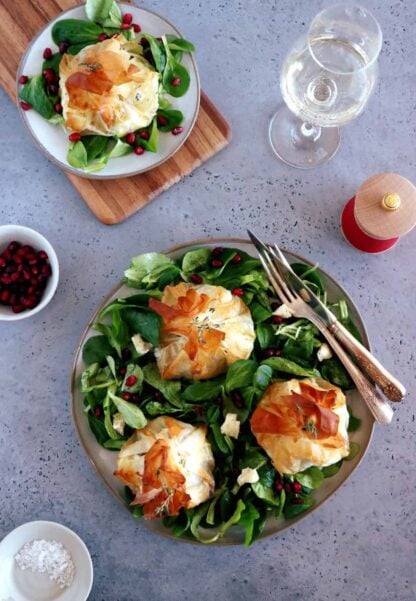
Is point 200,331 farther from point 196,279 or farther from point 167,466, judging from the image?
point 167,466

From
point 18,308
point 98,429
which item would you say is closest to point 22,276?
point 18,308

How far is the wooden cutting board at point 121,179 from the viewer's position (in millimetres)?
1546

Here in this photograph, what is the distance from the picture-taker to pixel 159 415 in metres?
1.41

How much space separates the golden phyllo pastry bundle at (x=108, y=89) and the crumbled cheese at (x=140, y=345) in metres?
0.39

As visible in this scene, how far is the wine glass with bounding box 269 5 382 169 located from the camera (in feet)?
4.51

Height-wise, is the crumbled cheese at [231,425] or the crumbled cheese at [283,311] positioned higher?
the crumbled cheese at [283,311]

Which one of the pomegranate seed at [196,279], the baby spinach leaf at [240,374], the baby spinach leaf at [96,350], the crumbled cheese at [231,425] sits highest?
the baby spinach leaf at [96,350]

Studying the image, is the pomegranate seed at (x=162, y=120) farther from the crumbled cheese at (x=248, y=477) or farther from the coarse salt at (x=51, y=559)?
the coarse salt at (x=51, y=559)

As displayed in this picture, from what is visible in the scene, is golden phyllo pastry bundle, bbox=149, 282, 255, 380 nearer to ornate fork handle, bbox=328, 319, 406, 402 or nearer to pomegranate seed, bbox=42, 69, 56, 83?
ornate fork handle, bbox=328, 319, 406, 402

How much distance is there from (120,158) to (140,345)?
0.37 meters

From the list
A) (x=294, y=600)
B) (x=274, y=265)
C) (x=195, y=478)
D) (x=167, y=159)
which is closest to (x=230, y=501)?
(x=195, y=478)

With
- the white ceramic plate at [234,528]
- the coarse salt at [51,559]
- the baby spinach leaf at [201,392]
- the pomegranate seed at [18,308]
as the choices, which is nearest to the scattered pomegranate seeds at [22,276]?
the pomegranate seed at [18,308]

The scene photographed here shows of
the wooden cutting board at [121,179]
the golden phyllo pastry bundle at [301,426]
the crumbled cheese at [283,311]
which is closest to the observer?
the golden phyllo pastry bundle at [301,426]

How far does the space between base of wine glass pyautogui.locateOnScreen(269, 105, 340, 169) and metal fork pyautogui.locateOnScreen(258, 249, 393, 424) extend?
272mm
